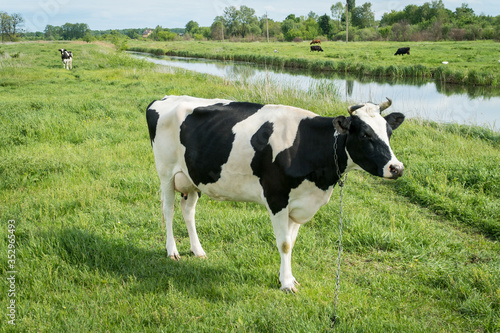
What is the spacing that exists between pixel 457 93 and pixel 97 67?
20.7m

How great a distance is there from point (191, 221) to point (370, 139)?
2.20 m

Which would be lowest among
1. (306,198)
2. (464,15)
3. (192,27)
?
(306,198)

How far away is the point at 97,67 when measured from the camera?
25.1m

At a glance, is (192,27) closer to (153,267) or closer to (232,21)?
(232,21)

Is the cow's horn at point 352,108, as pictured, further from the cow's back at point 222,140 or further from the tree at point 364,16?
the tree at point 364,16

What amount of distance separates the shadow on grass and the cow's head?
4.79 feet

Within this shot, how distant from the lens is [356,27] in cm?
7844

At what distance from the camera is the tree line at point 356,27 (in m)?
51.7

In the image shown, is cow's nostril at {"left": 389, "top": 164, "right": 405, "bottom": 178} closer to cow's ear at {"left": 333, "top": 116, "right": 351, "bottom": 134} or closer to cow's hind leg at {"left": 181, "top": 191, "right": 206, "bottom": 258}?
cow's ear at {"left": 333, "top": 116, "right": 351, "bottom": 134}

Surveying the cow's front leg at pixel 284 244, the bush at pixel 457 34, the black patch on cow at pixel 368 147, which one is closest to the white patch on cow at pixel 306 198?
Result: the cow's front leg at pixel 284 244

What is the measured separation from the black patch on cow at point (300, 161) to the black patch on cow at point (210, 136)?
0.35 m

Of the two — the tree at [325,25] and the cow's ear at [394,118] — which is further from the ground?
the tree at [325,25]

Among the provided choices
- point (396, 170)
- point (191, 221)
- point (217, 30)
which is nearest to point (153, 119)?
point (191, 221)

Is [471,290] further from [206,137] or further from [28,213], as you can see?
[28,213]
